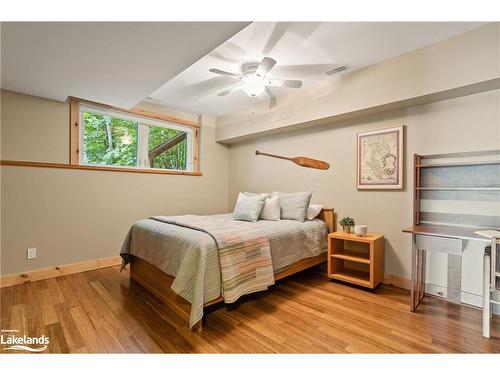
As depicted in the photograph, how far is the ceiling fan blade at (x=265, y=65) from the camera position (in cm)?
208

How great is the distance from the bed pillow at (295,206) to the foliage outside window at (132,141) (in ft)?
6.42

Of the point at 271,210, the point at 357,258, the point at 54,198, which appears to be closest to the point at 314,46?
the point at 271,210

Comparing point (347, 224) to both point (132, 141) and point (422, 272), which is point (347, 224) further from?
point (132, 141)

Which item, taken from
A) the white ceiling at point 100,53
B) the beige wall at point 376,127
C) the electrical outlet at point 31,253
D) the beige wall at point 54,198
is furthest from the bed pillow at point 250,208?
the electrical outlet at point 31,253

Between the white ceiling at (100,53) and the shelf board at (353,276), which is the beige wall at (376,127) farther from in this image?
the white ceiling at (100,53)

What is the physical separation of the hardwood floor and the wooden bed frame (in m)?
0.07

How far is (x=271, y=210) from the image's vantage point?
3.09 metres

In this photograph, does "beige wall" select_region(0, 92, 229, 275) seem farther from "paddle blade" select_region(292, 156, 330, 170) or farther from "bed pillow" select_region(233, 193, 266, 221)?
"paddle blade" select_region(292, 156, 330, 170)

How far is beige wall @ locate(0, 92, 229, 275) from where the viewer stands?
8.50 feet

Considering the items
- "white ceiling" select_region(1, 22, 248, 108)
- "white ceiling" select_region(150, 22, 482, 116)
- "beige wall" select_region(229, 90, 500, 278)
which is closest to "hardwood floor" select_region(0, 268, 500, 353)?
"beige wall" select_region(229, 90, 500, 278)

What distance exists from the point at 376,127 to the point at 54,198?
3926mm

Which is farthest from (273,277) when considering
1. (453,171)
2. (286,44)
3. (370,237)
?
(286,44)
